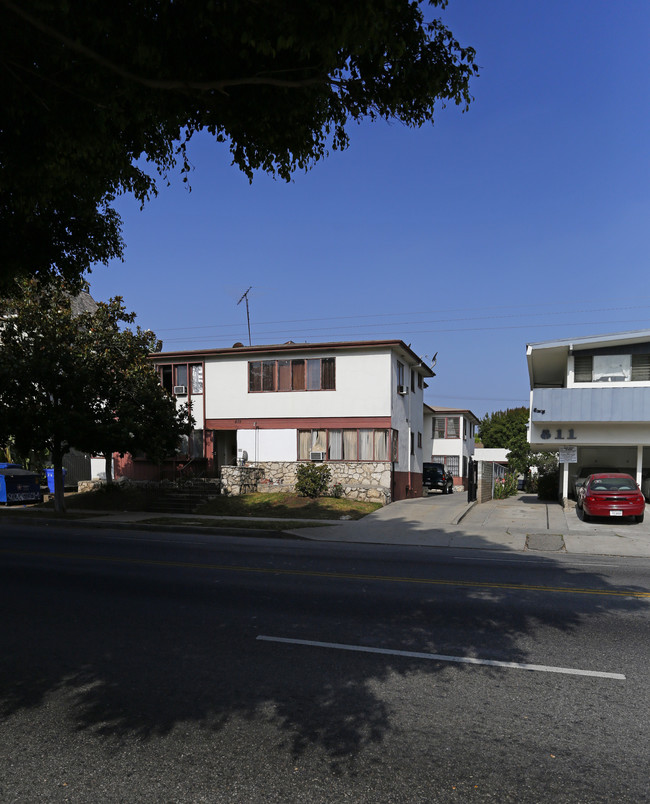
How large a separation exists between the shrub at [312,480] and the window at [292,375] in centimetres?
398

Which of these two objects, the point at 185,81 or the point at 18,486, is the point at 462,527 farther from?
the point at 18,486

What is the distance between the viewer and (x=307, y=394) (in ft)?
95.7

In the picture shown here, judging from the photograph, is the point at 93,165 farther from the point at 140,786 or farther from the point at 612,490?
the point at 612,490

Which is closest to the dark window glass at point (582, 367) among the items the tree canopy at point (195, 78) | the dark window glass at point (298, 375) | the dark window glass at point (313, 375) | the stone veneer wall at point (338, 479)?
the stone veneer wall at point (338, 479)

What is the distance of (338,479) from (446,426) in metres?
26.5

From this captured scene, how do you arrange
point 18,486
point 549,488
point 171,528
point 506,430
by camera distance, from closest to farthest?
point 171,528 → point 18,486 → point 549,488 → point 506,430

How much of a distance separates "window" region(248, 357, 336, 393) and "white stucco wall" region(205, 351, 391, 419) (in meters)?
0.21

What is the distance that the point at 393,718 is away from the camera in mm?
4777

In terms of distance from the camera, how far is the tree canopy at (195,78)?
5.47 metres

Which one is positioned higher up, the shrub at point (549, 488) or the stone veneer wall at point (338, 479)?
the stone veneer wall at point (338, 479)

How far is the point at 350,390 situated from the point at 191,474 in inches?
342

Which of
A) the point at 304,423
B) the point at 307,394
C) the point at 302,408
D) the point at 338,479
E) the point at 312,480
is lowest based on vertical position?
the point at 338,479

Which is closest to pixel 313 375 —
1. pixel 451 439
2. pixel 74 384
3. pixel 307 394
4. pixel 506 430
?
pixel 307 394

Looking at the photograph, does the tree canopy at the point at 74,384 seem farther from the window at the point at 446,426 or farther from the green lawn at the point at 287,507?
the window at the point at 446,426
